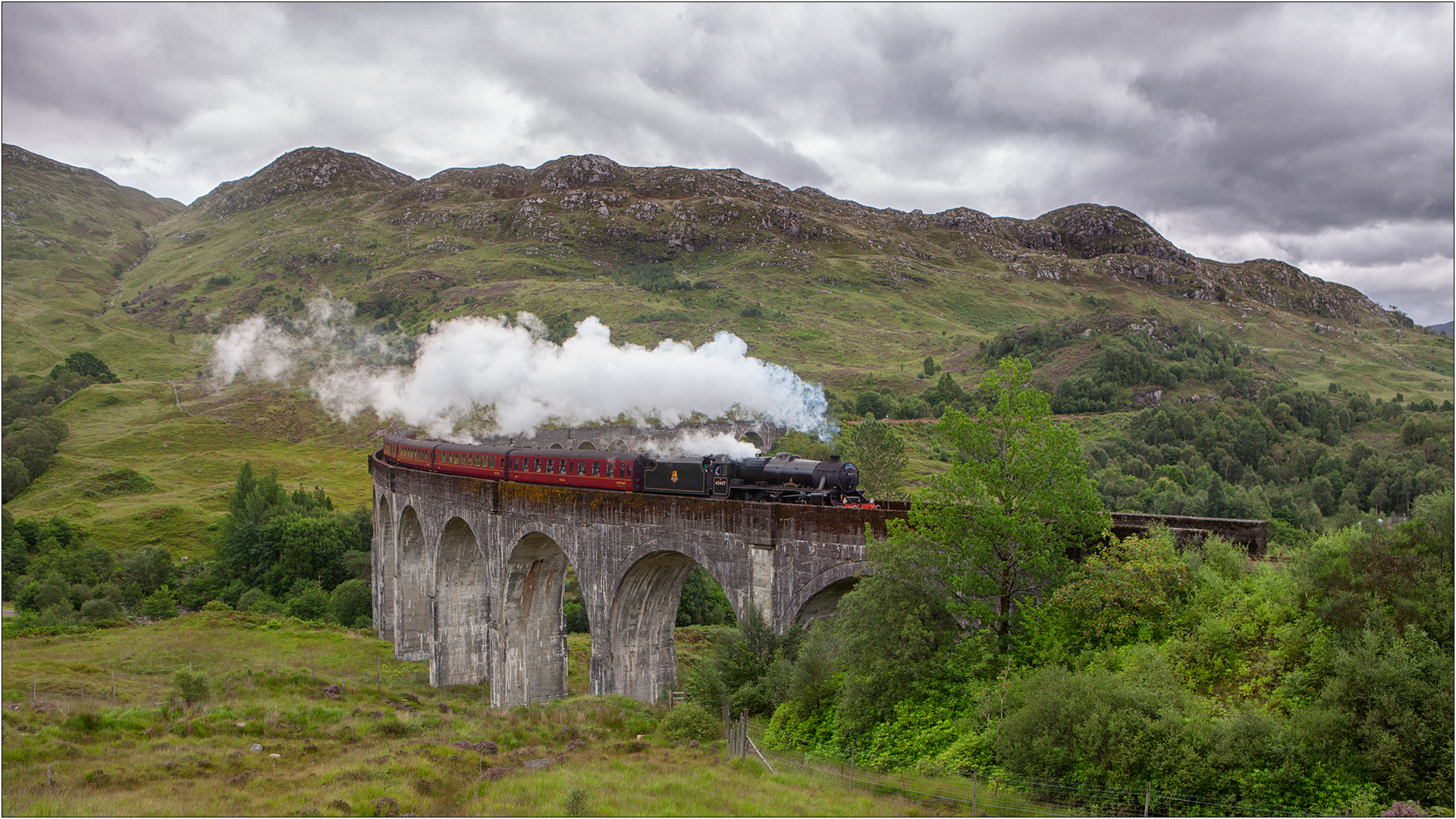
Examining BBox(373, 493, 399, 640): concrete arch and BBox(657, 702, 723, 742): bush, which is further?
BBox(373, 493, 399, 640): concrete arch

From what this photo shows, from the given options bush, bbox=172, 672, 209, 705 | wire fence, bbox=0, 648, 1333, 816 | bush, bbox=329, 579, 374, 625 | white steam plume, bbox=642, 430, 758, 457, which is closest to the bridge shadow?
wire fence, bbox=0, 648, 1333, 816

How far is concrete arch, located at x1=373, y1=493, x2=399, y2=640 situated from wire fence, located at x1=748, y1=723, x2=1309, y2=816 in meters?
32.7

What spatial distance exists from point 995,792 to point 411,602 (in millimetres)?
37568

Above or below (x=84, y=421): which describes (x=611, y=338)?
above

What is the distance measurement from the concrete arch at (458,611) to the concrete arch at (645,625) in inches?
469

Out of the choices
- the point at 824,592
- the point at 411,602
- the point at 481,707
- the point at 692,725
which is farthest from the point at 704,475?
the point at 411,602

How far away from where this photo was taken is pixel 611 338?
132375 millimetres

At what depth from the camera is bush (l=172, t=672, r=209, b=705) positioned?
86.2ft

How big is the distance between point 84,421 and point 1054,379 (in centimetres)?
13945

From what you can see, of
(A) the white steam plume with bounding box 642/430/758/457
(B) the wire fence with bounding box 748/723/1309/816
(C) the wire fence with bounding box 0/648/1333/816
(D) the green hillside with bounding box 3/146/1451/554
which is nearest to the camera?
(B) the wire fence with bounding box 748/723/1309/816

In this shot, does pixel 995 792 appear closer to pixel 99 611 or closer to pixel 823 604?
pixel 823 604

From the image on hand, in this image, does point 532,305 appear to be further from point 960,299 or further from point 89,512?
point 960,299

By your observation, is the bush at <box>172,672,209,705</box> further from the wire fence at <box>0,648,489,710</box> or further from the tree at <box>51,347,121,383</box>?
the tree at <box>51,347,121,383</box>

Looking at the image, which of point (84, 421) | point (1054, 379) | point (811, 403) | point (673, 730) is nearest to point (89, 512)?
point (84, 421)
